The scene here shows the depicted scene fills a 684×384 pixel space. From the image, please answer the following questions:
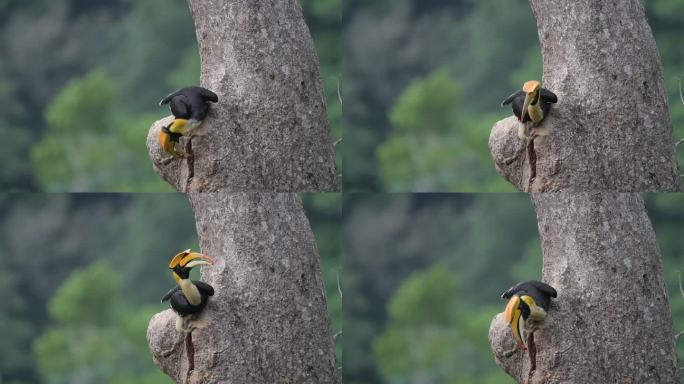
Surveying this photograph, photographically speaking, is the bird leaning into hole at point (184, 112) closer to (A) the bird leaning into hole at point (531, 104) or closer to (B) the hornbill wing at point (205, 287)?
(B) the hornbill wing at point (205, 287)

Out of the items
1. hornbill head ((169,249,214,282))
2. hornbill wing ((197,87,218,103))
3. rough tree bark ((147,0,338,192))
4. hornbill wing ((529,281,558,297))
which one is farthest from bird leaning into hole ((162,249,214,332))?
hornbill wing ((529,281,558,297))

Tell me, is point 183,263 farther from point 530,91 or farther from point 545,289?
point 530,91

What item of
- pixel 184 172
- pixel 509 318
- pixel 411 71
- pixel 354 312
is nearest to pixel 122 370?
pixel 354 312

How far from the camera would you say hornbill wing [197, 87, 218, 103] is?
19.4 feet

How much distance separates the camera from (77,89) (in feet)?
30.9

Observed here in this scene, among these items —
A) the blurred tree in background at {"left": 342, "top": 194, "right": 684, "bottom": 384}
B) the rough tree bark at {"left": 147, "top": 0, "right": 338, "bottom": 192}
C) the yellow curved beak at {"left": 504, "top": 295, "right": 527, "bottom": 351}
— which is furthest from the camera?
the blurred tree in background at {"left": 342, "top": 194, "right": 684, "bottom": 384}

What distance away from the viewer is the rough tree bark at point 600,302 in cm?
571

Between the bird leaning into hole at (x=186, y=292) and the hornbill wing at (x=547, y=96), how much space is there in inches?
63.9

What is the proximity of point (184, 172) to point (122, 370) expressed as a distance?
11.7 ft

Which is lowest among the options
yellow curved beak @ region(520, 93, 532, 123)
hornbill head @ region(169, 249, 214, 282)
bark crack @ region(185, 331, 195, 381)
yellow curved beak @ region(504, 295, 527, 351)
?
yellow curved beak @ region(504, 295, 527, 351)

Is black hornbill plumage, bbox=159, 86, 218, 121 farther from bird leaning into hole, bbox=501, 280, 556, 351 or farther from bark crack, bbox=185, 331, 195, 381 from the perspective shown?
bird leaning into hole, bbox=501, 280, 556, 351

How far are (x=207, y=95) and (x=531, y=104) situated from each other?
144 cm

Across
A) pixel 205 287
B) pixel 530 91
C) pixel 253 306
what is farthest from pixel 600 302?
pixel 205 287

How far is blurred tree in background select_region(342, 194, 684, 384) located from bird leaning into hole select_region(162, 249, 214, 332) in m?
2.77
